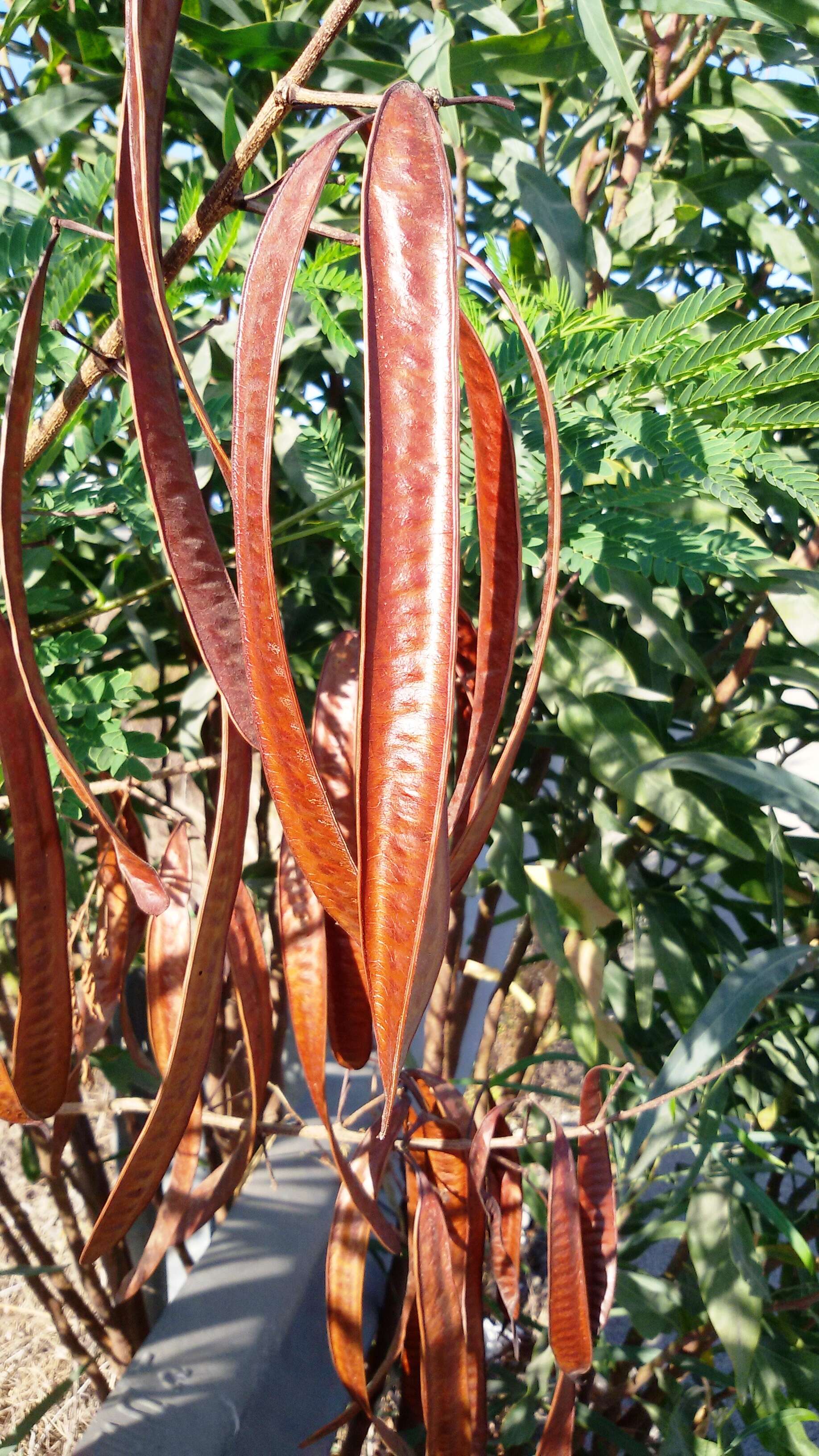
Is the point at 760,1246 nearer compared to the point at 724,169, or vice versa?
the point at 724,169

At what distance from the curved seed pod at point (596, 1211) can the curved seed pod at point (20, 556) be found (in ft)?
0.78

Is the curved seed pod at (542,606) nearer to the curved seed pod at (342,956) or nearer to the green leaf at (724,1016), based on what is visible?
the curved seed pod at (342,956)

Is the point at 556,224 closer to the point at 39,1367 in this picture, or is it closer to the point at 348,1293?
the point at 348,1293

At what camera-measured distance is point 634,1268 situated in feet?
2.27

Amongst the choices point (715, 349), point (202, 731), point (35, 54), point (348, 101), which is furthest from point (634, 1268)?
point (35, 54)

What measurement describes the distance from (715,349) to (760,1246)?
0.61 m

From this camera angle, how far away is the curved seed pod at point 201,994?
196mm

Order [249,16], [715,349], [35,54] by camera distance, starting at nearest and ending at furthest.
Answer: [715,349]
[249,16]
[35,54]

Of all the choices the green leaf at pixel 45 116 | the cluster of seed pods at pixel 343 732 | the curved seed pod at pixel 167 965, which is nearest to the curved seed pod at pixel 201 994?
the cluster of seed pods at pixel 343 732

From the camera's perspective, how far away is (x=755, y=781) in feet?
1.49

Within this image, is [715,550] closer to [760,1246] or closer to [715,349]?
[715,349]

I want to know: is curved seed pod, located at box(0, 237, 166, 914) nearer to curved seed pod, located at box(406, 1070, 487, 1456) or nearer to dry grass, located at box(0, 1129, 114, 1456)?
curved seed pod, located at box(406, 1070, 487, 1456)

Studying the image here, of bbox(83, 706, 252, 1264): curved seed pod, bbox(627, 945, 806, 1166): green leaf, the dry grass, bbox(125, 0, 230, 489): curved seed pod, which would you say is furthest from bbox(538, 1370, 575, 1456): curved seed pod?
the dry grass

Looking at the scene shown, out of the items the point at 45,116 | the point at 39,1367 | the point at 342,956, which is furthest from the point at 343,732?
the point at 39,1367
